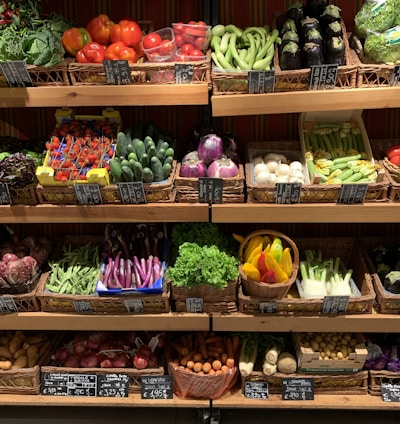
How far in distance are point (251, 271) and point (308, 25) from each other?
122 cm

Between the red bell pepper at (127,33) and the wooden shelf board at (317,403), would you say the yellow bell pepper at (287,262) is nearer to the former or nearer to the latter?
the wooden shelf board at (317,403)

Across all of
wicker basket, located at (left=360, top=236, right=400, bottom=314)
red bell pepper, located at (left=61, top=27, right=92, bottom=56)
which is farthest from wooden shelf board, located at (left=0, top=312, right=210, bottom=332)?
red bell pepper, located at (left=61, top=27, right=92, bottom=56)

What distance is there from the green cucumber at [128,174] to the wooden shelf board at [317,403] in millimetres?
1341

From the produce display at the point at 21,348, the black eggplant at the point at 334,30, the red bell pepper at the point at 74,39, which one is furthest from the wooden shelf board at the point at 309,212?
the produce display at the point at 21,348

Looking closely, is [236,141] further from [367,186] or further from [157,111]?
[367,186]

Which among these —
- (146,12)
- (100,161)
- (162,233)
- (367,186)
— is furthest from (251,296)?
(146,12)

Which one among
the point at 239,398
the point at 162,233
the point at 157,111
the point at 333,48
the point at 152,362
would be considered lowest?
the point at 239,398

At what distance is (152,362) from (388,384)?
131cm

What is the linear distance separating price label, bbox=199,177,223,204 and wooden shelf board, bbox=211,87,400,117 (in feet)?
1.12

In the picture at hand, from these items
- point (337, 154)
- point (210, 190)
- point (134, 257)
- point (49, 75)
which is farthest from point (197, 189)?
point (49, 75)

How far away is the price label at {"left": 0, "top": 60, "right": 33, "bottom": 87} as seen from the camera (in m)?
2.50

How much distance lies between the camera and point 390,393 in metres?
3.02

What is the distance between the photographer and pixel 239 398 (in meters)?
3.08

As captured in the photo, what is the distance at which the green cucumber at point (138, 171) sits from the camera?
2.61 meters
